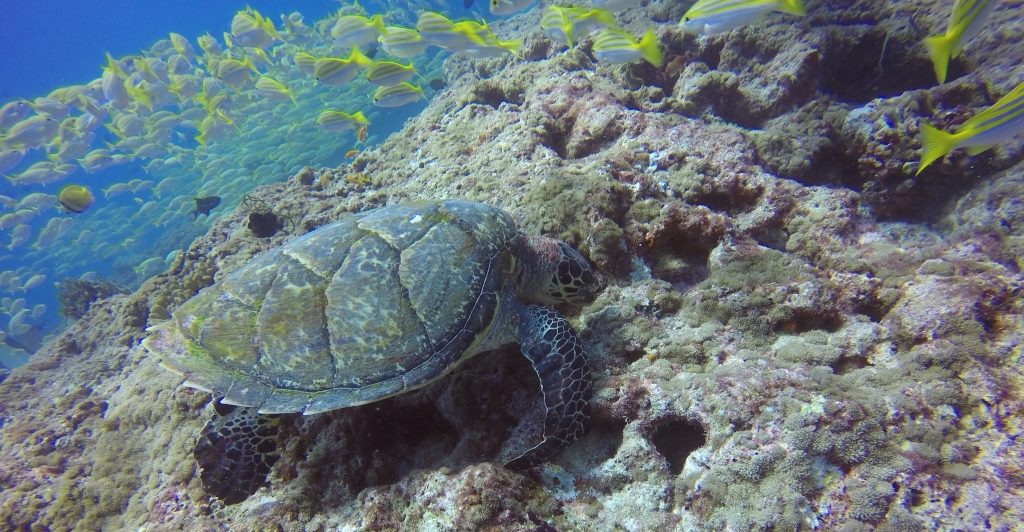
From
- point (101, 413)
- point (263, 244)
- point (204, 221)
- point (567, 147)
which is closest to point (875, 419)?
point (567, 147)

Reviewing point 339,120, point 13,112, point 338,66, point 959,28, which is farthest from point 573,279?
point 13,112

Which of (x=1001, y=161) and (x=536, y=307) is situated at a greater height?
(x=1001, y=161)

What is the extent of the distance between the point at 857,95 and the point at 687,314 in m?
5.21

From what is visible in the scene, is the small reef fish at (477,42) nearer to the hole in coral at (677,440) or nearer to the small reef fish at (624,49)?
the small reef fish at (624,49)

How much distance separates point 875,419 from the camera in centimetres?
206

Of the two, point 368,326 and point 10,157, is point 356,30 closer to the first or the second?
point 368,326

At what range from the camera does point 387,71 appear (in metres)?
8.87

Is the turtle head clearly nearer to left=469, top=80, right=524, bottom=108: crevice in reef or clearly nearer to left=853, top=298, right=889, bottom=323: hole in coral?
left=853, top=298, right=889, bottom=323: hole in coral

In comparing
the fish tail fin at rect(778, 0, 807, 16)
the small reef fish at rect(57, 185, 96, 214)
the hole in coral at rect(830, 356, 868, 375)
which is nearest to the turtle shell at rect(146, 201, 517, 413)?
the hole in coral at rect(830, 356, 868, 375)

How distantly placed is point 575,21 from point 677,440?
24.3 feet

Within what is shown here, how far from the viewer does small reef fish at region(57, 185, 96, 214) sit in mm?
8914

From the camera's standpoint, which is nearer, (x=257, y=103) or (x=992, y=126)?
(x=992, y=126)

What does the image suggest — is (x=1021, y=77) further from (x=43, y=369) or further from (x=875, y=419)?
(x=43, y=369)

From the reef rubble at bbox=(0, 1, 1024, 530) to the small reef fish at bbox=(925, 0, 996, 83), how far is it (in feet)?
1.30
